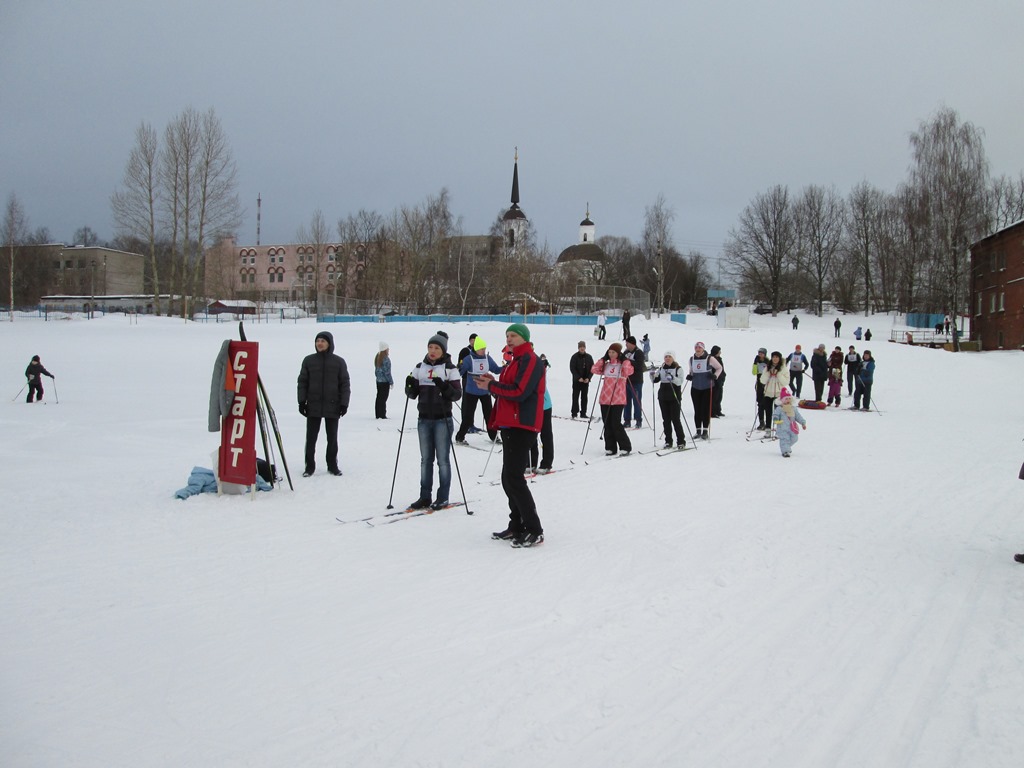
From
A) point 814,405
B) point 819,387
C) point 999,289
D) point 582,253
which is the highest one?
point 582,253

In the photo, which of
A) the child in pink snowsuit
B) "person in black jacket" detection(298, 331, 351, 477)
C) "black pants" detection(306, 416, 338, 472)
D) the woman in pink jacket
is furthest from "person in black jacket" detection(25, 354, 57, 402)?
the child in pink snowsuit

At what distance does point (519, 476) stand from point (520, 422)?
48cm

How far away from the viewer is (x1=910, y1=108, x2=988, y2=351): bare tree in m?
43.9

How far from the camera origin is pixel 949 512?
24.0 feet

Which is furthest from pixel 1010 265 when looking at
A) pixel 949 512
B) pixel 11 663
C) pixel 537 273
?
pixel 11 663

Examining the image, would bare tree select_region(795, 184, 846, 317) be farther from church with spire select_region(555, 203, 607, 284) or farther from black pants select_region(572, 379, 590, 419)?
black pants select_region(572, 379, 590, 419)

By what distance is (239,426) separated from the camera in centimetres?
787

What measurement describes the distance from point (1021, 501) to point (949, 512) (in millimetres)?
1274

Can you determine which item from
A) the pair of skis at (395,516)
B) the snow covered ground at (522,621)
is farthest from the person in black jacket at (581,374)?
the pair of skis at (395,516)

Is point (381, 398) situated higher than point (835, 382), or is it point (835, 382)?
point (835, 382)

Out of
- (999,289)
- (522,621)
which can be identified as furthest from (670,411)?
(999,289)

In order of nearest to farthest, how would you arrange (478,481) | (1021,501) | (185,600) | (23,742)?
(23,742) < (185,600) < (1021,501) < (478,481)

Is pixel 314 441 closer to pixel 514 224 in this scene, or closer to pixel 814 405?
pixel 814 405

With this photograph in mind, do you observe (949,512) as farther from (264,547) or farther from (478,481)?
(264,547)
